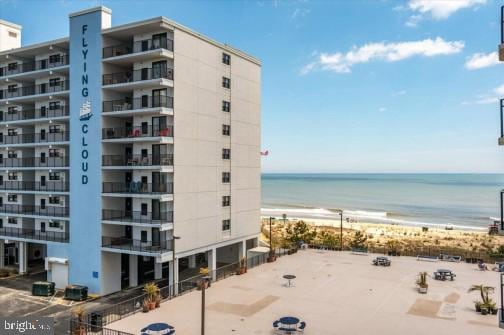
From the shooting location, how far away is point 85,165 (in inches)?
1447

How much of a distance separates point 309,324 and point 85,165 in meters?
22.9

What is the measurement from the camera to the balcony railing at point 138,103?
34.6m

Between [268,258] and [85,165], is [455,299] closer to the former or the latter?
[268,258]

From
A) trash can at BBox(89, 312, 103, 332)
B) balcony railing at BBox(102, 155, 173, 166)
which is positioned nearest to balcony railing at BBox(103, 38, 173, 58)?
balcony railing at BBox(102, 155, 173, 166)

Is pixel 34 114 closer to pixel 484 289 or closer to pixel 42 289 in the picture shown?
pixel 42 289

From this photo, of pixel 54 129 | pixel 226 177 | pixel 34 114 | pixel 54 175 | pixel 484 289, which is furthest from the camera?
pixel 34 114

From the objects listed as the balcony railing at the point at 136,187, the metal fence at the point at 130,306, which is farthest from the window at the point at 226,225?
the balcony railing at the point at 136,187

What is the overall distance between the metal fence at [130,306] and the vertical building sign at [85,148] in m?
5.94

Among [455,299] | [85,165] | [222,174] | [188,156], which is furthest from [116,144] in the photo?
[455,299]

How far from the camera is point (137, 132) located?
3572cm

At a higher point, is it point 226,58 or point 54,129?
point 226,58

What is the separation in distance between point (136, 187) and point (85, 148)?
5863mm

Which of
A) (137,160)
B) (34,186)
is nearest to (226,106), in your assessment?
(137,160)

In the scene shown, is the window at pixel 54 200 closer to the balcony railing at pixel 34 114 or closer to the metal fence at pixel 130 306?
the balcony railing at pixel 34 114
